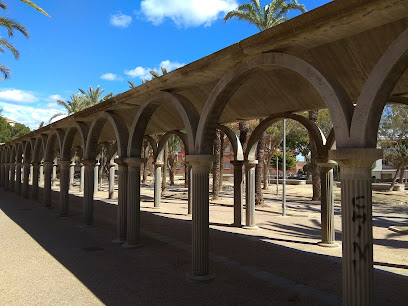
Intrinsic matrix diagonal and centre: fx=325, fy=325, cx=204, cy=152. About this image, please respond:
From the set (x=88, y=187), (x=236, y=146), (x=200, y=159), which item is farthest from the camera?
(x=236, y=146)

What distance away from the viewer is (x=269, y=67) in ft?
17.8

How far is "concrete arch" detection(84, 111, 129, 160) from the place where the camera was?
30.8ft

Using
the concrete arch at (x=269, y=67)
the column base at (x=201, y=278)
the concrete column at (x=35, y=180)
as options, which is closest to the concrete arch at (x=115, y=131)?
the concrete arch at (x=269, y=67)

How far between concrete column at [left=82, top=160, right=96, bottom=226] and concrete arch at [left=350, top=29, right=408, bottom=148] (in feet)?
30.6

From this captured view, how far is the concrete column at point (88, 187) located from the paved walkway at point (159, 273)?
3.16 ft

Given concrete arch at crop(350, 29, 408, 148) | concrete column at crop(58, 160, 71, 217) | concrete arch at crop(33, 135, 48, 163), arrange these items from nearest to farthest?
concrete arch at crop(350, 29, 408, 148)
concrete column at crop(58, 160, 71, 217)
concrete arch at crop(33, 135, 48, 163)

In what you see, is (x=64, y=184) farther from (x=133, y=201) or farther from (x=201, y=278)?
(x=201, y=278)

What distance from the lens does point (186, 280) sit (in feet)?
20.5

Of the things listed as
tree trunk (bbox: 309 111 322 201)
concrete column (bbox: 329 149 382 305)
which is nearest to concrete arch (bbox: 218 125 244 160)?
concrete column (bbox: 329 149 382 305)

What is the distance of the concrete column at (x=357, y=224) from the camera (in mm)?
4008

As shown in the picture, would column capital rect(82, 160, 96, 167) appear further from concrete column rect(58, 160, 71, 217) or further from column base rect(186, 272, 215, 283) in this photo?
column base rect(186, 272, 215, 283)

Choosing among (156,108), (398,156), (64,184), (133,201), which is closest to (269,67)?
(156,108)

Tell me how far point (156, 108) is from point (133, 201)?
2563 mm

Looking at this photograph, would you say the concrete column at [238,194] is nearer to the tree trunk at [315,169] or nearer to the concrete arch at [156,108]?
the concrete arch at [156,108]
